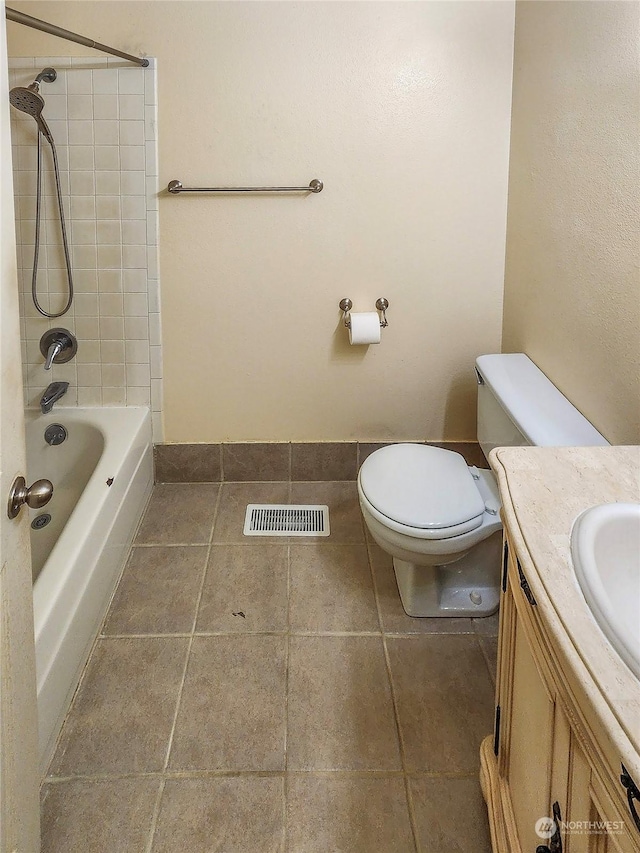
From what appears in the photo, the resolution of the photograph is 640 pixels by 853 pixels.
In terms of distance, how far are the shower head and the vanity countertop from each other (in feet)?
6.09

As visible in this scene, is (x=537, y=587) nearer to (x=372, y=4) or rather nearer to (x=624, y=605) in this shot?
(x=624, y=605)

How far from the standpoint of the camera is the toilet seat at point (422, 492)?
1.74 meters

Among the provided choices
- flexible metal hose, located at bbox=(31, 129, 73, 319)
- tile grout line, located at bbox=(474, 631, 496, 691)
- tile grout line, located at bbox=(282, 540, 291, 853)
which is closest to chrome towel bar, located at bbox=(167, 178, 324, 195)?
flexible metal hose, located at bbox=(31, 129, 73, 319)

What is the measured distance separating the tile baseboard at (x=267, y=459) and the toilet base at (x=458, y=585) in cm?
78

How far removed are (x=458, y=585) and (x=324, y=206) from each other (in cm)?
147

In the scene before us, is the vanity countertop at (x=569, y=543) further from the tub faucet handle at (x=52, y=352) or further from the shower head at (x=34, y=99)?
the shower head at (x=34, y=99)

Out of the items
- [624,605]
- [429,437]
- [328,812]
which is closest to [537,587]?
[624,605]

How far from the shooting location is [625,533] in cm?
100

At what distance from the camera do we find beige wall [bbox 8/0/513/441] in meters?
2.32

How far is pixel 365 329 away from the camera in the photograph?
245 cm

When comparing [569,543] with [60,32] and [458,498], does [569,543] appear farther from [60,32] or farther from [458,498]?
[60,32]

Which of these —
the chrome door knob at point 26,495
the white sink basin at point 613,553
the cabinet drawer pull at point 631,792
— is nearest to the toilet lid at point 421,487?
the white sink basin at point 613,553

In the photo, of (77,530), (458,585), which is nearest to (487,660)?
(458,585)

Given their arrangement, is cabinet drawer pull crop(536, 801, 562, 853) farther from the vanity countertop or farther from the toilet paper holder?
the toilet paper holder
